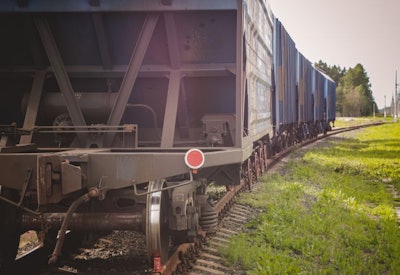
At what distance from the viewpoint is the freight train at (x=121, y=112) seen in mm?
4199

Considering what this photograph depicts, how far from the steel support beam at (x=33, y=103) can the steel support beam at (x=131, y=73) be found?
86cm

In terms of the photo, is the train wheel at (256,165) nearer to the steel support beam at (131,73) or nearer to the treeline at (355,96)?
the steel support beam at (131,73)

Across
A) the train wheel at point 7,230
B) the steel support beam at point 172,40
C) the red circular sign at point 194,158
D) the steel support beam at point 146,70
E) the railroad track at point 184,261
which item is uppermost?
the steel support beam at point 172,40

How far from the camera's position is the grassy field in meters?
4.76

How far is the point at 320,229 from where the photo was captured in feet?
19.3

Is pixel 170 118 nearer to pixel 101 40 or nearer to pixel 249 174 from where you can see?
pixel 101 40

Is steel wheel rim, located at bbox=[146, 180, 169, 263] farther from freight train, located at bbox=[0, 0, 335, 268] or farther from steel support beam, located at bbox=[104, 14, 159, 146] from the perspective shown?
steel support beam, located at bbox=[104, 14, 159, 146]

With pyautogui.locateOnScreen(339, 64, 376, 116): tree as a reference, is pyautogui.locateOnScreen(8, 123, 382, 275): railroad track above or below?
below

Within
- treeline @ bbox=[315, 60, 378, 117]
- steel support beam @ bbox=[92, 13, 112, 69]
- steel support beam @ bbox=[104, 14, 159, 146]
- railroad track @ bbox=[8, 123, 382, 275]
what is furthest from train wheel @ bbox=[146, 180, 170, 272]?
treeline @ bbox=[315, 60, 378, 117]

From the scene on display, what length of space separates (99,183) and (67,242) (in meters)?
1.39

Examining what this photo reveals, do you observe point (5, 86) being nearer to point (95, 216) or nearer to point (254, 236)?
point (95, 216)

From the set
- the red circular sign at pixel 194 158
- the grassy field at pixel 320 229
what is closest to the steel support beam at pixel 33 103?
the red circular sign at pixel 194 158

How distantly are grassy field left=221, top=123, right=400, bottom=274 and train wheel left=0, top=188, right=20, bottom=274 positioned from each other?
2148 millimetres

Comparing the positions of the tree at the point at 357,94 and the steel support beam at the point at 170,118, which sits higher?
the tree at the point at 357,94
